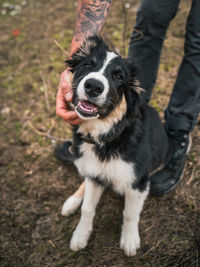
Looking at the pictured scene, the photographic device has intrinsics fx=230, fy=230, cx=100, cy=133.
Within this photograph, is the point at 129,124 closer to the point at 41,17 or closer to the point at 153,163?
the point at 153,163

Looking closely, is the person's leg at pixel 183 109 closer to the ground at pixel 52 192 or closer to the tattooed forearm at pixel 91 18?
the ground at pixel 52 192

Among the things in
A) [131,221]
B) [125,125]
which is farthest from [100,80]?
[131,221]

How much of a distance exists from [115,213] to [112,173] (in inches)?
27.1

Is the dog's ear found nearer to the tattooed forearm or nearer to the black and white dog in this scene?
the black and white dog

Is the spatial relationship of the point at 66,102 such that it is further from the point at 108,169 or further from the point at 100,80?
the point at 108,169

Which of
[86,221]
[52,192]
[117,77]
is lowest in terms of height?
[52,192]

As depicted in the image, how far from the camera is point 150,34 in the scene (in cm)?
245

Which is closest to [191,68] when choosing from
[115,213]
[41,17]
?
[115,213]

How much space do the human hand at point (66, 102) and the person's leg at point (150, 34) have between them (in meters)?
0.68

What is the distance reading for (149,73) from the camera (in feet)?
8.85

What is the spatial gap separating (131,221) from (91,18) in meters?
1.94

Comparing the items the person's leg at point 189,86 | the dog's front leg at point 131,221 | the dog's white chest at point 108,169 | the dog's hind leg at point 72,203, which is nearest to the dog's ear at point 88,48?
the dog's white chest at point 108,169

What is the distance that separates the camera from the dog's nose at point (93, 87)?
1.65 m

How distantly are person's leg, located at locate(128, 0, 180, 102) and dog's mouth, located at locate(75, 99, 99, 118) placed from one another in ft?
2.14
